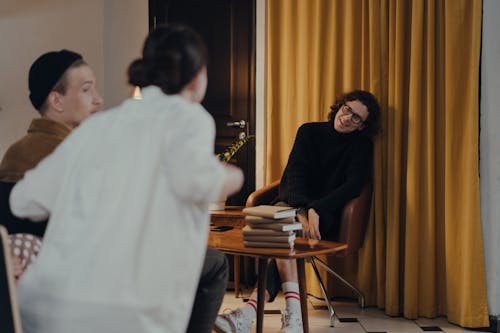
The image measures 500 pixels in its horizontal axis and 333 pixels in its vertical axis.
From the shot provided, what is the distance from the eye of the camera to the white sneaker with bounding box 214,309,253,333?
333 cm

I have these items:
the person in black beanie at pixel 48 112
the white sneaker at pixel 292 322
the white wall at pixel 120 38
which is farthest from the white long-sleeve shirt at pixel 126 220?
the white wall at pixel 120 38

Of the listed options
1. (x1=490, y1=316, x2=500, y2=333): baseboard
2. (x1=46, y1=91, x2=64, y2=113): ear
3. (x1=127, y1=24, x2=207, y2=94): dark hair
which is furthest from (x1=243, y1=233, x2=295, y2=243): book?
(x1=127, y1=24, x2=207, y2=94): dark hair

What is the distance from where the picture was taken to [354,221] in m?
4.09

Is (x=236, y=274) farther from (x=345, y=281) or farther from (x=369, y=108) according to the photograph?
(x=369, y=108)

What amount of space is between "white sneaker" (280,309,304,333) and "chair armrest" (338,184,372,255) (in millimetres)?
630

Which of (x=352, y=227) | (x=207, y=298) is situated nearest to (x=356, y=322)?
(x=352, y=227)

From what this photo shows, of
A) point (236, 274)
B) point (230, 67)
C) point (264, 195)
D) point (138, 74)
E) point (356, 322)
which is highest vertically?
point (230, 67)

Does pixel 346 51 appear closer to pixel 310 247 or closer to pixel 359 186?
pixel 359 186

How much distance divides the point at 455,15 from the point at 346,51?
78 cm

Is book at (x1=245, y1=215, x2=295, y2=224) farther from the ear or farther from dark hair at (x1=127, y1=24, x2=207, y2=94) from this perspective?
dark hair at (x1=127, y1=24, x2=207, y2=94)

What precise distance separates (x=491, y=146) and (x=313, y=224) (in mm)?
1100

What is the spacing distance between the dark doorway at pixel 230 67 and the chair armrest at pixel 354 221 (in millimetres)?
1244

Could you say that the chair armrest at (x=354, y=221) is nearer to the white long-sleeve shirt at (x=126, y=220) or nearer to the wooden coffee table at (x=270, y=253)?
the wooden coffee table at (x=270, y=253)

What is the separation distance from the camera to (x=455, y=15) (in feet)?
13.0
